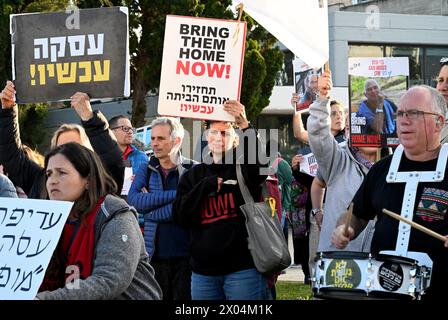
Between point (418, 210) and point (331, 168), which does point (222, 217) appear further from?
point (418, 210)

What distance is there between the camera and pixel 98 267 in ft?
13.4

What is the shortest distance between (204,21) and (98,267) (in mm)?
3170

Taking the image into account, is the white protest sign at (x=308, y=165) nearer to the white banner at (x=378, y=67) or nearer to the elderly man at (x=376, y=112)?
the white banner at (x=378, y=67)

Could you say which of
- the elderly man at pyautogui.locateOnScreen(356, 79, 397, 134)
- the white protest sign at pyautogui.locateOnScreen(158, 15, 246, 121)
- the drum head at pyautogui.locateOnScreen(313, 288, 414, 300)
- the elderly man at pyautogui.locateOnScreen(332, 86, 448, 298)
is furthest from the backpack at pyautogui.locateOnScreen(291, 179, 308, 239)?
the drum head at pyautogui.locateOnScreen(313, 288, 414, 300)

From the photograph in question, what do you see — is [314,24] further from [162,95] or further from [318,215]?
[318,215]

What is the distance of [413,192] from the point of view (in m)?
4.57

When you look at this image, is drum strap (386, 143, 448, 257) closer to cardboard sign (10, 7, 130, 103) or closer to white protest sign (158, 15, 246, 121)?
white protest sign (158, 15, 246, 121)

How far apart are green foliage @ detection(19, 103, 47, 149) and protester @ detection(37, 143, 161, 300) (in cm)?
2472

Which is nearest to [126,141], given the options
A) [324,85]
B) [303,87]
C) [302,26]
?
[303,87]

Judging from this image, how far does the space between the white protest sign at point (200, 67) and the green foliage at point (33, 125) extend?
22.3 meters

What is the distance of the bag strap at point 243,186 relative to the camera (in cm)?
625

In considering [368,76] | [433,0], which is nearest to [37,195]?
[368,76]

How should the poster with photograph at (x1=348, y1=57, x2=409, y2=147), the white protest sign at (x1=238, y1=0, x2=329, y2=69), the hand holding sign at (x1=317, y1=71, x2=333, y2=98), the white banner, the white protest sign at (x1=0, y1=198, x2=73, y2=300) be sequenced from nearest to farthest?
the white protest sign at (x1=0, y1=198, x2=73, y2=300)
the hand holding sign at (x1=317, y1=71, x2=333, y2=98)
the white protest sign at (x1=238, y1=0, x2=329, y2=69)
the poster with photograph at (x1=348, y1=57, x2=409, y2=147)
the white banner

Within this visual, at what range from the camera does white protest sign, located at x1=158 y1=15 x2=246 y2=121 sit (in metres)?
6.64
